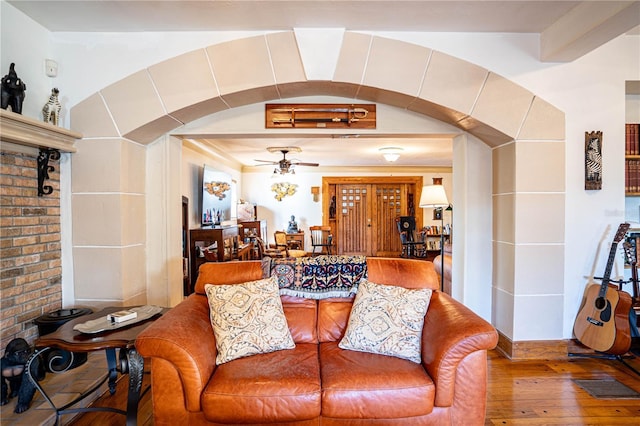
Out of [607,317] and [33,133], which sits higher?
[33,133]

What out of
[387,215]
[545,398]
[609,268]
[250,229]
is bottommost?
[545,398]

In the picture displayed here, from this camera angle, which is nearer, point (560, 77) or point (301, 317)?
point (301, 317)

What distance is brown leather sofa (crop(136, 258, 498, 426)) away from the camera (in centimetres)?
154

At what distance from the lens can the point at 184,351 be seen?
1549 mm

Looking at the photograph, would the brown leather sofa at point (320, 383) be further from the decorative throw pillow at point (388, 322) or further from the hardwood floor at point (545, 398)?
the hardwood floor at point (545, 398)

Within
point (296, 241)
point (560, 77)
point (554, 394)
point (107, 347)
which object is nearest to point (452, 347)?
point (554, 394)

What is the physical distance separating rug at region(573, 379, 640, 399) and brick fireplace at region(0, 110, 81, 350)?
383 centimetres

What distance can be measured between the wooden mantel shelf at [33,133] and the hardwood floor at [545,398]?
→ 5.66ft

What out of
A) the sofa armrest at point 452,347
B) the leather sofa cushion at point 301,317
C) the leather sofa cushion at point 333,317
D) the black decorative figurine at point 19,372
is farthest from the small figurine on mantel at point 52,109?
the sofa armrest at point 452,347

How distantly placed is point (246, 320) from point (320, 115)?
1.88 meters

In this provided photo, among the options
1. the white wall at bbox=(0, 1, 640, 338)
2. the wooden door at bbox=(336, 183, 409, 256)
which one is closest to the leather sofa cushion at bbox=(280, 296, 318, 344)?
the white wall at bbox=(0, 1, 640, 338)

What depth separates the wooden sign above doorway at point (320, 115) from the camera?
294 centimetres

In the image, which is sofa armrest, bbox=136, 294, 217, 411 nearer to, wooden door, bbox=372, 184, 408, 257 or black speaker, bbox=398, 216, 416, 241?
black speaker, bbox=398, 216, 416, 241

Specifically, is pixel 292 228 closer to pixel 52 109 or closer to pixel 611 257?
pixel 52 109
